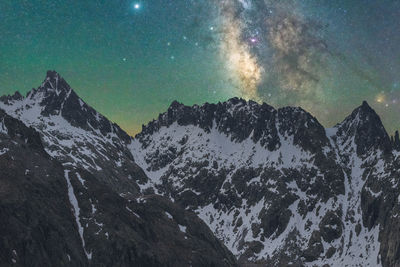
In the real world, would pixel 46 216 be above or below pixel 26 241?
above

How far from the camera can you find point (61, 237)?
143375 mm

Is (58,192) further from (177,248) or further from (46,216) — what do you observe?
(177,248)

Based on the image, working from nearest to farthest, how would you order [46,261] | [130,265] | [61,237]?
[46,261]
[61,237]
[130,265]

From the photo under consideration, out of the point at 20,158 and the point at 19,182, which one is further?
the point at 20,158

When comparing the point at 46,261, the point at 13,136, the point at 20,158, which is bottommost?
the point at 46,261

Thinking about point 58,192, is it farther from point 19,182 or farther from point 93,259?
point 93,259

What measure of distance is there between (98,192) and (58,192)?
2096 centimetres

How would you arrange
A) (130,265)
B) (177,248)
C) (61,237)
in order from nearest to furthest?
(61,237), (130,265), (177,248)

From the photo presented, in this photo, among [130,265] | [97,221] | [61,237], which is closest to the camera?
[61,237]

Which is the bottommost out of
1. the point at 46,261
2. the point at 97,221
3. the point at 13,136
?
the point at 46,261

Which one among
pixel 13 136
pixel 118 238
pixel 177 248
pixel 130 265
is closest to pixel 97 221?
pixel 118 238

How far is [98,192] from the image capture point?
612 feet

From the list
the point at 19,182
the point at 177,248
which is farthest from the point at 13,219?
the point at 177,248

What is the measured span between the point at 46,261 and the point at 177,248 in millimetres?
58249
